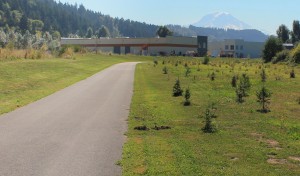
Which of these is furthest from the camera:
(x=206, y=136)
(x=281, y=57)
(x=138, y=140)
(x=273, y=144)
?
(x=281, y=57)

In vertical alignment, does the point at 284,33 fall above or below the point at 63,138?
above

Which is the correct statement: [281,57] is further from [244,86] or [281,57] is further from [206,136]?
[206,136]

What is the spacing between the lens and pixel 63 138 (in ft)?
39.8

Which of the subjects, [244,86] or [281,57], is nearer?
[244,86]

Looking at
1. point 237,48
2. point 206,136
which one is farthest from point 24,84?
point 237,48

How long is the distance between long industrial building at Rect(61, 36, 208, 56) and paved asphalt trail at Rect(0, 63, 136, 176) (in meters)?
138

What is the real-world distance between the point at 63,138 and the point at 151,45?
5988 inches

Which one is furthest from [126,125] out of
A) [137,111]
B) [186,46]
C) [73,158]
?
[186,46]

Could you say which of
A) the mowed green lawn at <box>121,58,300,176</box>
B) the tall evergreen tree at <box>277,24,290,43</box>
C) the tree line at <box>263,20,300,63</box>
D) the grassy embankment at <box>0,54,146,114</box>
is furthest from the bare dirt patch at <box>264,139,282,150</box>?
the tall evergreen tree at <box>277,24,290,43</box>

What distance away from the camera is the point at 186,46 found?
6698 inches

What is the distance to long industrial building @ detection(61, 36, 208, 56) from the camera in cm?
16225

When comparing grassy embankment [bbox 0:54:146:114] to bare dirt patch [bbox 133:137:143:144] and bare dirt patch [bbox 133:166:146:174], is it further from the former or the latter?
bare dirt patch [bbox 133:166:146:174]

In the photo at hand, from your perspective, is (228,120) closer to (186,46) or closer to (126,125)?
(126,125)

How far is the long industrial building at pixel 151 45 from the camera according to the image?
6388 inches
